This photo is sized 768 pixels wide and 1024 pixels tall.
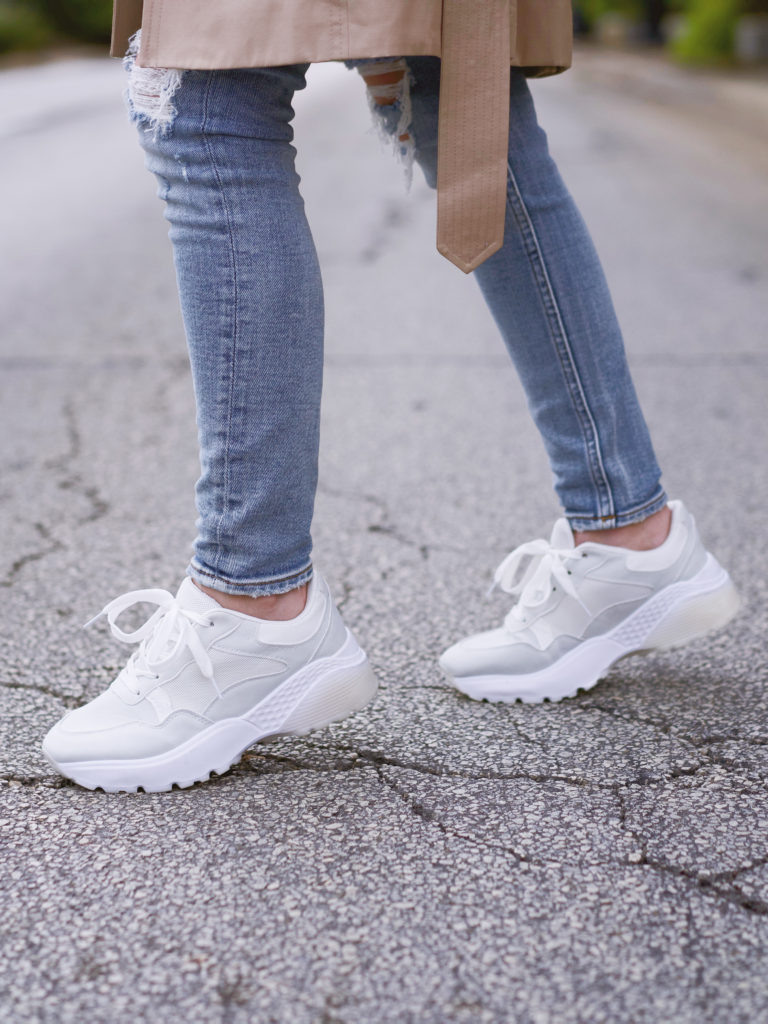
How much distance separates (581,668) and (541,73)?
2.78ft

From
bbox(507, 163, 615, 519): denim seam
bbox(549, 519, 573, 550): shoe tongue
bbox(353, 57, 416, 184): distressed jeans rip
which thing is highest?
bbox(353, 57, 416, 184): distressed jeans rip

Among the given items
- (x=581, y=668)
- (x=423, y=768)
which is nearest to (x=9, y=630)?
(x=423, y=768)

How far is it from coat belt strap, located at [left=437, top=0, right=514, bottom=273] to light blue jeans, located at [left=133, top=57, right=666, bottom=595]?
186mm

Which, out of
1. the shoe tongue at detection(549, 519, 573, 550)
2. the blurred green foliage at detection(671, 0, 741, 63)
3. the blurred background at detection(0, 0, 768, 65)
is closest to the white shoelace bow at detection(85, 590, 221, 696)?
the shoe tongue at detection(549, 519, 573, 550)

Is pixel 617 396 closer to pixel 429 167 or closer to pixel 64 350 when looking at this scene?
pixel 429 167

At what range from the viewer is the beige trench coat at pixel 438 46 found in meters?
1.27

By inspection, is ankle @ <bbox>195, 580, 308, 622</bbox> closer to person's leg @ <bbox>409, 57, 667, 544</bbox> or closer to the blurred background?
person's leg @ <bbox>409, 57, 667, 544</bbox>

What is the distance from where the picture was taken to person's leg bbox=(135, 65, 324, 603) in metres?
1.35

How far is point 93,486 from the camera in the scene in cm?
277

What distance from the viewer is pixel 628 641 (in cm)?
170

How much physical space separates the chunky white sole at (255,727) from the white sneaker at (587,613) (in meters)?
0.24

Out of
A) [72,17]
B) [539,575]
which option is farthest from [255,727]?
[72,17]

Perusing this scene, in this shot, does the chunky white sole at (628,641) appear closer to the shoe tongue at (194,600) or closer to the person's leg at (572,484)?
the person's leg at (572,484)

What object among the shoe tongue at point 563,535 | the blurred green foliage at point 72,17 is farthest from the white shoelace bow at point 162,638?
the blurred green foliage at point 72,17
